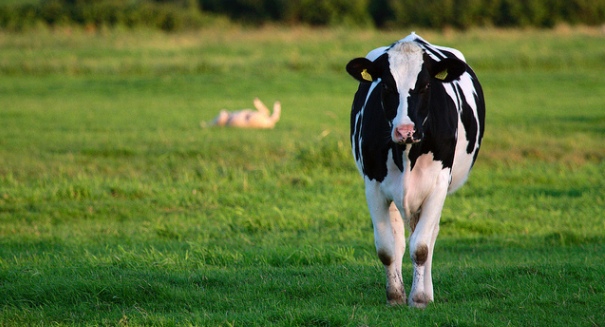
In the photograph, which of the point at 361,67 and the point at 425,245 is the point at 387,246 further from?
the point at 361,67

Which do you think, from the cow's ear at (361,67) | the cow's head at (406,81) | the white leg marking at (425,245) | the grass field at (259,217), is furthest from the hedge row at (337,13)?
the white leg marking at (425,245)

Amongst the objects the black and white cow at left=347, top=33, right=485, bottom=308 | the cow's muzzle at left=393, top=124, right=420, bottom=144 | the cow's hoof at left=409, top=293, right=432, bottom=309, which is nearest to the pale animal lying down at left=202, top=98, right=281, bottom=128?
the black and white cow at left=347, top=33, right=485, bottom=308

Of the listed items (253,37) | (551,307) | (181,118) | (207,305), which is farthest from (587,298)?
(253,37)

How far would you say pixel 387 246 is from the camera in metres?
6.71

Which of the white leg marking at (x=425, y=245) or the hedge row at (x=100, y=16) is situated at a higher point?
the white leg marking at (x=425, y=245)

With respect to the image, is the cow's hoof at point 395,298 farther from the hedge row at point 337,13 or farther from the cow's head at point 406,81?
the hedge row at point 337,13

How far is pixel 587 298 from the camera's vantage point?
21.6 feet

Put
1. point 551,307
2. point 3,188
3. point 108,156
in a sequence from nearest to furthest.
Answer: point 551,307 → point 3,188 → point 108,156

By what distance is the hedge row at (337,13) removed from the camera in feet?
154

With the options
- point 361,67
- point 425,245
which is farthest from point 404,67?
point 425,245

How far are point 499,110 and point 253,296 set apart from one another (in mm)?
16255

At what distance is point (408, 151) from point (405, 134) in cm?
52

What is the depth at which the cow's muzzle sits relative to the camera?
19.7 feet

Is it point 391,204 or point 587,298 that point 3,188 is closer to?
point 391,204
